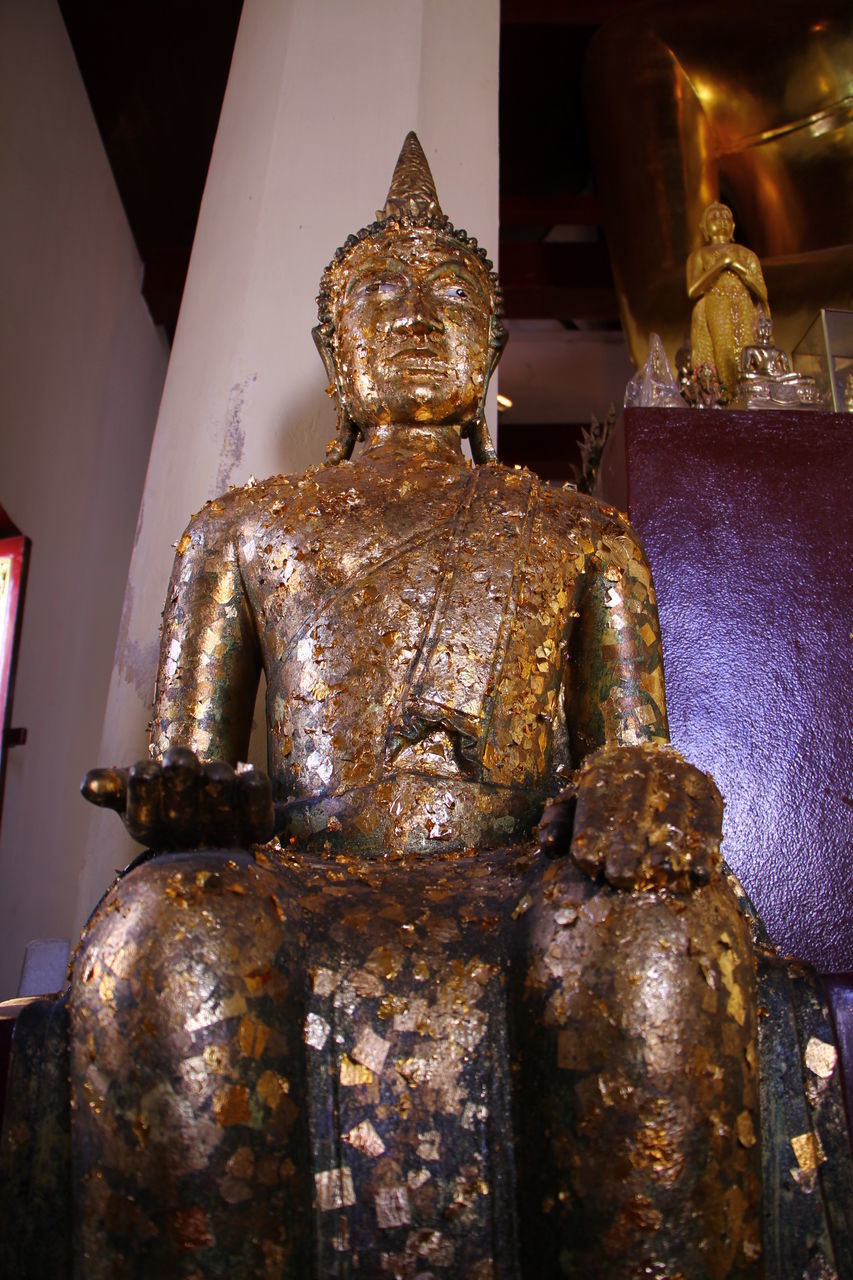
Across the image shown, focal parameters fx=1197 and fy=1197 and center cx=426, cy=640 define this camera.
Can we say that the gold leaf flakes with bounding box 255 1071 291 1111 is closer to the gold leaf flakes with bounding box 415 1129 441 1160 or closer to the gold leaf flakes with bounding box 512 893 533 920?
the gold leaf flakes with bounding box 415 1129 441 1160

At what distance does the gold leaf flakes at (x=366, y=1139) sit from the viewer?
1.18 m

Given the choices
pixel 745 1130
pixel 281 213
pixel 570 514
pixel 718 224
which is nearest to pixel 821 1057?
pixel 745 1130

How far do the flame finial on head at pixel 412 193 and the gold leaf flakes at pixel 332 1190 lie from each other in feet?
5.34

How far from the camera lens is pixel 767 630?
2.26m

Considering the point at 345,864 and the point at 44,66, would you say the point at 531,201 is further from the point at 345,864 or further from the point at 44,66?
the point at 345,864

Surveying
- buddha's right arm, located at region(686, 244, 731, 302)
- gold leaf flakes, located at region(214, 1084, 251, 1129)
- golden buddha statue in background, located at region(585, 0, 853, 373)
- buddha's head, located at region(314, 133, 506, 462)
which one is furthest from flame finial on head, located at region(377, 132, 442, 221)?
golden buddha statue in background, located at region(585, 0, 853, 373)

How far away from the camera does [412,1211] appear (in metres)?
1.17

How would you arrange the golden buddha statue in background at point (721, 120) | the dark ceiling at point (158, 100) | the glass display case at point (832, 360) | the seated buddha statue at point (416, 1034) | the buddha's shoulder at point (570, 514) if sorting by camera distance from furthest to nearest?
the golden buddha statue in background at point (721, 120) < the dark ceiling at point (158, 100) < the glass display case at point (832, 360) < the buddha's shoulder at point (570, 514) < the seated buddha statue at point (416, 1034)

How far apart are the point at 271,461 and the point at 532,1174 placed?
176 centimetres

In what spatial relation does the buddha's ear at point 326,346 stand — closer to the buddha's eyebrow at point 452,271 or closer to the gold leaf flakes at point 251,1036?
the buddha's eyebrow at point 452,271

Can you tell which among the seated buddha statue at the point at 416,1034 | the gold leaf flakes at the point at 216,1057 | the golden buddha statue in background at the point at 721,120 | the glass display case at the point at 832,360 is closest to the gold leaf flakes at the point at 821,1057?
the seated buddha statue at the point at 416,1034

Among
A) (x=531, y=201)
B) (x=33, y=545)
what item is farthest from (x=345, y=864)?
(x=531, y=201)

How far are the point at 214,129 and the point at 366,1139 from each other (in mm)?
4608

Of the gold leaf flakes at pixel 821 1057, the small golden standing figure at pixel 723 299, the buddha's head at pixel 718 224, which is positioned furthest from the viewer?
the buddha's head at pixel 718 224
